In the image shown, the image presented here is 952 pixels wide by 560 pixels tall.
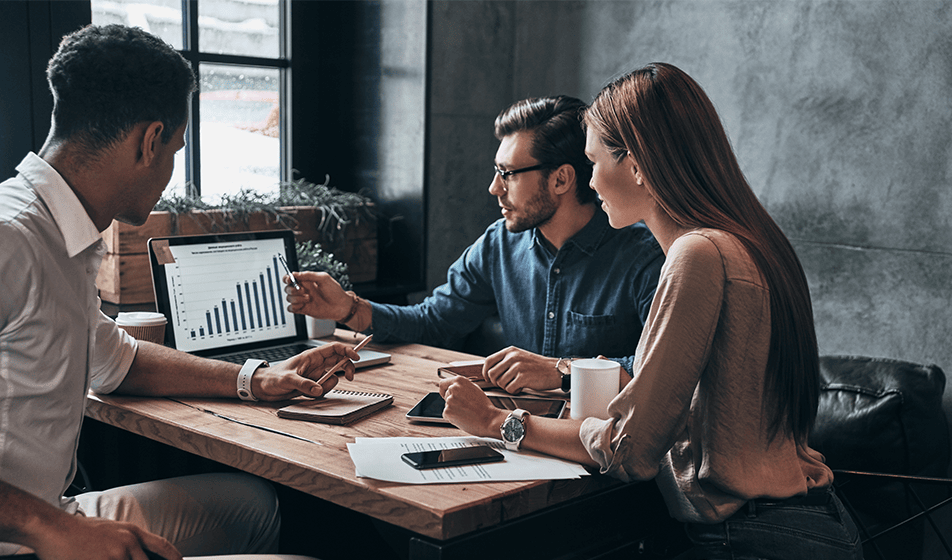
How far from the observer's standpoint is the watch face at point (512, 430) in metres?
1.50

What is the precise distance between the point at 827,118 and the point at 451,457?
2.11 metres

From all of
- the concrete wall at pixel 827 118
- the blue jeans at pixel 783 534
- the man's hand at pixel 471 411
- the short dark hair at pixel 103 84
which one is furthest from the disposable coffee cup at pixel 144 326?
the concrete wall at pixel 827 118

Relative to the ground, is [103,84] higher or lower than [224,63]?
lower

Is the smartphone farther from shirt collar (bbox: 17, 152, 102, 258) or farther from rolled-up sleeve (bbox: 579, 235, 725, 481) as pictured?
shirt collar (bbox: 17, 152, 102, 258)

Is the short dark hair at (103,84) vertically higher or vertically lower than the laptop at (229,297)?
higher

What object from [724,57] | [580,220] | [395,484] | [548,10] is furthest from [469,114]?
[395,484]

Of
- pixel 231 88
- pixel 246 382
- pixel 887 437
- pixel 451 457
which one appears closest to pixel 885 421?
pixel 887 437

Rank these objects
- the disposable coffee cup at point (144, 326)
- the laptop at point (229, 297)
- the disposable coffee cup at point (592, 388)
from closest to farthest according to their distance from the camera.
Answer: the disposable coffee cup at point (592, 388), the disposable coffee cup at point (144, 326), the laptop at point (229, 297)

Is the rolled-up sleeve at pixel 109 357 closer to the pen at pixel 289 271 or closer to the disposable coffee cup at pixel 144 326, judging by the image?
the disposable coffee cup at pixel 144 326

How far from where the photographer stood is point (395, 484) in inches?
52.2

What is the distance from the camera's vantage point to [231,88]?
3.44 meters

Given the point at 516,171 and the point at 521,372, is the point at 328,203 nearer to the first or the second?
the point at 516,171

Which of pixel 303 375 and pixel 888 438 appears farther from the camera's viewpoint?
pixel 888 438

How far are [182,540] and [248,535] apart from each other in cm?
16
